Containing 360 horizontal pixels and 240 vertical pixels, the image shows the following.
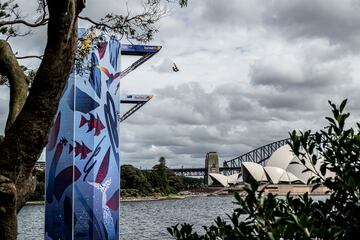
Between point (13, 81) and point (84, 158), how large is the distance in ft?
31.7

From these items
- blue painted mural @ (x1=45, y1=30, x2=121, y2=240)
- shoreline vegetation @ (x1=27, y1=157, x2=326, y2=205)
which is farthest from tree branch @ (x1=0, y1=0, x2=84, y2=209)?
shoreline vegetation @ (x1=27, y1=157, x2=326, y2=205)

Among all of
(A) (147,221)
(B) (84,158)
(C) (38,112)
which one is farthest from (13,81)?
(A) (147,221)

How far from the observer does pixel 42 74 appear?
3.75m

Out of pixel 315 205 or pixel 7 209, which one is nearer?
pixel 315 205

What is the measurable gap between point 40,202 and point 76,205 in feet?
233

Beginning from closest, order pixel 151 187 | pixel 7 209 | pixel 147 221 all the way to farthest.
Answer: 1. pixel 7 209
2. pixel 147 221
3. pixel 151 187

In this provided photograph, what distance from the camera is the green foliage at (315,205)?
6.70ft

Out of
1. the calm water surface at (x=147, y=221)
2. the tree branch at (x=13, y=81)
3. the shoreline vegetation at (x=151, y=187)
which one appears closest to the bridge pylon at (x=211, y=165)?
the shoreline vegetation at (x=151, y=187)

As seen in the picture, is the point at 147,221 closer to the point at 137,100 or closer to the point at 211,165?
the point at 137,100

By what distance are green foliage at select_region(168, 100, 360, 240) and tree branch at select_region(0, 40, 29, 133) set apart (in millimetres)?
1997

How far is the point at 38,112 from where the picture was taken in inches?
149

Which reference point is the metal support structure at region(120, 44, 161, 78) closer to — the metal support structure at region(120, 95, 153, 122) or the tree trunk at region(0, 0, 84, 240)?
the metal support structure at region(120, 95, 153, 122)

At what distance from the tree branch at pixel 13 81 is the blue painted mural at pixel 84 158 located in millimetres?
9272

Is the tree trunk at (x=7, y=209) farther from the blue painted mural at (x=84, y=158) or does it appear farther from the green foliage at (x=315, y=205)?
the blue painted mural at (x=84, y=158)
